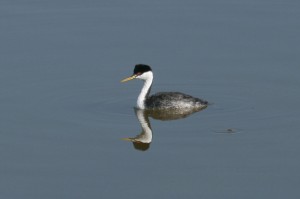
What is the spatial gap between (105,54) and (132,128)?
3.66 m

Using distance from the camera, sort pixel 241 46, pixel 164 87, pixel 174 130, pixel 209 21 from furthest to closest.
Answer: pixel 209 21 < pixel 241 46 < pixel 164 87 < pixel 174 130

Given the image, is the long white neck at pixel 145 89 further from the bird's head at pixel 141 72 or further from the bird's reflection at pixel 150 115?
the bird's reflection at pixel 150 115

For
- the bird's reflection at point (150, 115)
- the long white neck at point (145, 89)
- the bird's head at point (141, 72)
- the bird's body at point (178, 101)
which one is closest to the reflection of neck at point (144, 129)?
the bird's reflection at point (150, 115)

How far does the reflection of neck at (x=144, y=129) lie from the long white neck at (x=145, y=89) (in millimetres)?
149

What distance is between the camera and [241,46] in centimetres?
2117

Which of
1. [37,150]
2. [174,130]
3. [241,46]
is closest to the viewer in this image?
[37,150]

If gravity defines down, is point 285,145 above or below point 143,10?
below

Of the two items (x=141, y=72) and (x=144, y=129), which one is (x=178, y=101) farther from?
(x=144, y=129)

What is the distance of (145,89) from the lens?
755 inches

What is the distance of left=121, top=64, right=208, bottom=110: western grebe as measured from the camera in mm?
18594

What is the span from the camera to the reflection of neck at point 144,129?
16978 millimetres

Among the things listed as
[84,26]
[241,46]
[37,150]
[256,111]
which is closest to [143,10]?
[84,26]

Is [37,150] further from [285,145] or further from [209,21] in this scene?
[209,21]

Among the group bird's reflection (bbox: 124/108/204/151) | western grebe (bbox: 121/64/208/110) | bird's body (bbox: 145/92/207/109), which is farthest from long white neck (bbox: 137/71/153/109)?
bird's body (bbox: 145/92/207/109)
